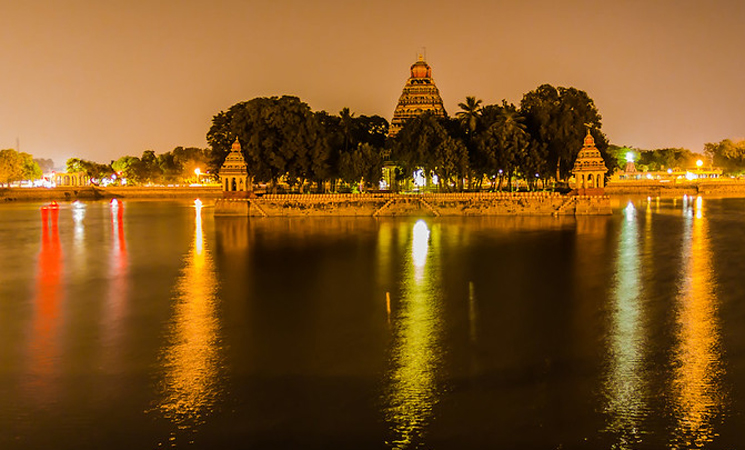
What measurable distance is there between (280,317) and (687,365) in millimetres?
8389

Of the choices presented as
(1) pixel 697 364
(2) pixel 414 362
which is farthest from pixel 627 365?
Result: (2) pixel 414 362

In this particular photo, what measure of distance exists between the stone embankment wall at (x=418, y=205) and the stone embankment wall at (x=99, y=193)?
34.0 m

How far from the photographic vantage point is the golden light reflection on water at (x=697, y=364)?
8883 millimetres

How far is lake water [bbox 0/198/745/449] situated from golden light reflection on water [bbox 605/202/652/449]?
1.6 inches

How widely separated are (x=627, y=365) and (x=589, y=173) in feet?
114

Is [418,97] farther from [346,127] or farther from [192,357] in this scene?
[192,357]

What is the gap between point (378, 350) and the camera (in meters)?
12.4

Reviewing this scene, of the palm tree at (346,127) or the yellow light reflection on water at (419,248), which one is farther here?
the palm tree at (346,127)

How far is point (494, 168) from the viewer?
4825cm

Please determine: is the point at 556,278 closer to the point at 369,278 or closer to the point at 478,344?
→ the point at 369,278

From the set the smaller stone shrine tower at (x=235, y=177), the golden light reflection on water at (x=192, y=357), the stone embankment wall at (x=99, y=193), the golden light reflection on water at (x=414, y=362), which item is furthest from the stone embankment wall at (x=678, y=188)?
the golden light reflection on water at (x=192, y=357)

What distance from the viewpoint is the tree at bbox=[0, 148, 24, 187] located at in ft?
312

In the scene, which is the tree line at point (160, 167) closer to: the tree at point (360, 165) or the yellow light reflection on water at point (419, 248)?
the tree at point (360, 165)

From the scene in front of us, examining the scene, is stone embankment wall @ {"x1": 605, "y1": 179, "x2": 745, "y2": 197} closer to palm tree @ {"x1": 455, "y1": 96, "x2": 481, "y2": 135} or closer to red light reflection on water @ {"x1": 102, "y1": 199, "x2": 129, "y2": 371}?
palm tree @ {"x1": 455, "y1": 96, "x2": 481, "y2": 135}
